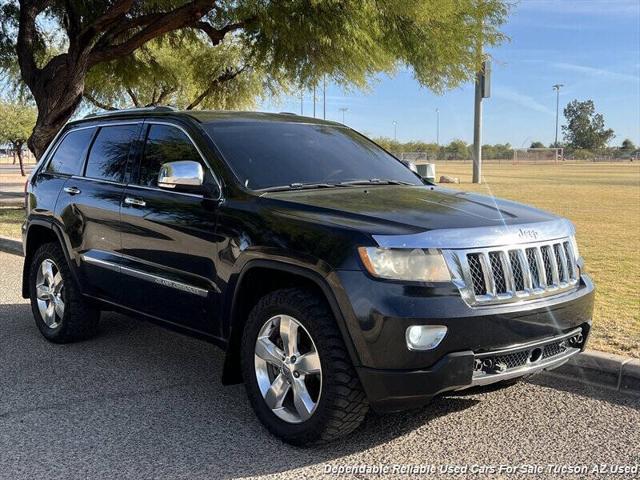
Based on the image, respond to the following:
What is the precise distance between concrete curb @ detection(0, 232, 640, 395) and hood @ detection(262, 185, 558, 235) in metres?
1.35

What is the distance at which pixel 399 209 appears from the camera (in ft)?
12.3

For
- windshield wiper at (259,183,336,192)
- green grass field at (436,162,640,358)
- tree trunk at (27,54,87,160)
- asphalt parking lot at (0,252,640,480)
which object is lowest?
asphalt parking lot at (0,252,640,480)

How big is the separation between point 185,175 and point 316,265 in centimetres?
114

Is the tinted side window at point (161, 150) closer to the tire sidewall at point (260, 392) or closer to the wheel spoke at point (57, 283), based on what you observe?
the tire sidewall at point (260, 392)

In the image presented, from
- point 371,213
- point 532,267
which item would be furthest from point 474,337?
point 371,213

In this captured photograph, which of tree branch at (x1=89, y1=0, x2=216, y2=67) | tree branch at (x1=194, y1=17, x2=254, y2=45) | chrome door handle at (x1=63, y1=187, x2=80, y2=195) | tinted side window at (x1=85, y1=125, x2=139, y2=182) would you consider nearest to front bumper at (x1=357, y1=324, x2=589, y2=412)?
tinted side window at (x1=85, y1=125, x2=139, y2=182)

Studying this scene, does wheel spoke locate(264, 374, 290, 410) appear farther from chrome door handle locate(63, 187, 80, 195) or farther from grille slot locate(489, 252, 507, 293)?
chrome door handle locate(63, 187, 80, 195)

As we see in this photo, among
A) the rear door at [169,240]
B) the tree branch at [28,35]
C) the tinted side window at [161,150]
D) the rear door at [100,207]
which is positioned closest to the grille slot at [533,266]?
the rear door at [169,240]

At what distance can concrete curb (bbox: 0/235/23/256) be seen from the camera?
1105cm

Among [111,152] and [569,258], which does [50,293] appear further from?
[569,258]

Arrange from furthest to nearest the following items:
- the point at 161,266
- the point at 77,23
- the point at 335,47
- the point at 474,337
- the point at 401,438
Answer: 1. the point at 77,23
2. the point at 335,47
3. the point at 161,266
4. the point at 401,438
5. the point at 474,337

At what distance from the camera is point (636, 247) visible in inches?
417

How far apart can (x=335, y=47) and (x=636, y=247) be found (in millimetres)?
6944

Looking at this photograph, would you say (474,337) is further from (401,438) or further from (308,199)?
(308,199)
